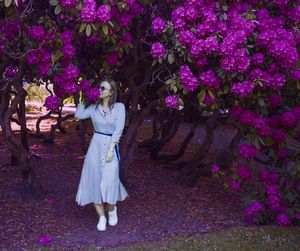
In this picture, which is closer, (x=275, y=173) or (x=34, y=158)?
(x=275, y=173)

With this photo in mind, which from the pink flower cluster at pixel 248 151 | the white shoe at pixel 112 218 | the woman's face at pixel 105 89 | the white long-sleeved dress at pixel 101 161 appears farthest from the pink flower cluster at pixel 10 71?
the pink flower cluster at pixel 248 151

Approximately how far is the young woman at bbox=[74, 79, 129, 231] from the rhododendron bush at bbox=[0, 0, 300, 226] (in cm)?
19

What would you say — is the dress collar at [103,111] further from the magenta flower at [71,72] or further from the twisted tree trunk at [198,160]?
the twisted tree trunk at [198,160]

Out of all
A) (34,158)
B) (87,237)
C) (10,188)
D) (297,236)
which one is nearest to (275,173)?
(297,236)

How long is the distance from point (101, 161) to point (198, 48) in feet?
5.49

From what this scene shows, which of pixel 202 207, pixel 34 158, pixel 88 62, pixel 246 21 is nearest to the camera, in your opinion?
pixel 246 21

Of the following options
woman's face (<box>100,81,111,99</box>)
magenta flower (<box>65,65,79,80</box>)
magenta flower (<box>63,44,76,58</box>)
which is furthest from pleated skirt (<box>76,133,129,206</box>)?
magenta flower (<box>63,44,76,58</box>)

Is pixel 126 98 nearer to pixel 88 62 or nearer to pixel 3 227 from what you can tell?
pixel 88 62

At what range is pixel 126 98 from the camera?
7648mm

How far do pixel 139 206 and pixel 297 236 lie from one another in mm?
2002

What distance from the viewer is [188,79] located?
16.1ft

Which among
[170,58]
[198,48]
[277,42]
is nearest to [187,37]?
[198,48]

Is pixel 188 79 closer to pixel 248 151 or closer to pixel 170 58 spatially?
pixel 170 58

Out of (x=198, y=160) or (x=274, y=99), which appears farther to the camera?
(x=198, y=160)
